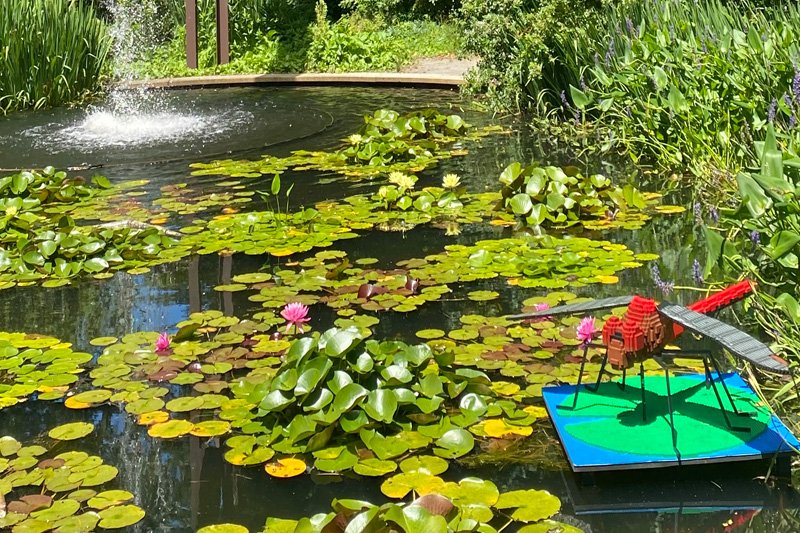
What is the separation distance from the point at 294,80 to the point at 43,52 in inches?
131

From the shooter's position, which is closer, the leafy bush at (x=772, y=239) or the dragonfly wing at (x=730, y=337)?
the dragonfly wing at (x=730, y=337)

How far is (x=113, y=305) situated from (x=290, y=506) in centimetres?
201

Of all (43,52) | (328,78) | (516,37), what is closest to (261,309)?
(516,37)

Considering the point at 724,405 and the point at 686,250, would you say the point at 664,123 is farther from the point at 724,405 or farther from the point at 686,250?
the point at 724,405

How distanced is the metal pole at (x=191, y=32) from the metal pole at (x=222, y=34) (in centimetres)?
32

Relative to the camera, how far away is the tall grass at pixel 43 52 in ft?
33.7

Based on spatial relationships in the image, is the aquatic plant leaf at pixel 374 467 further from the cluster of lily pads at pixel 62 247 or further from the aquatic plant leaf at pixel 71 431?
the cluster of lily pads at pixel 62 247

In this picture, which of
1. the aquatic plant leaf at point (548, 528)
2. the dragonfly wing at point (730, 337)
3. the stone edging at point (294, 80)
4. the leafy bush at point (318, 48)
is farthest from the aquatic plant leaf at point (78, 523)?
the leafy bush at point (318, 48)

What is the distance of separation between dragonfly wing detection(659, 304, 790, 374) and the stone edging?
989cm

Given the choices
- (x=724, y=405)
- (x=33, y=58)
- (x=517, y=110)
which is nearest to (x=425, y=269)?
(x=724, y=405)

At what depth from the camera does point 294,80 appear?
13.0m

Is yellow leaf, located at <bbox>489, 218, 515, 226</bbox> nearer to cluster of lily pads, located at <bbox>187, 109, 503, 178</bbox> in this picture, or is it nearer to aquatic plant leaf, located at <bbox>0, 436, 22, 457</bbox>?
cluster of lily pads, located at <bbox>187, 109, 503, 178</bbox>

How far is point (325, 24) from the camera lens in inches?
564

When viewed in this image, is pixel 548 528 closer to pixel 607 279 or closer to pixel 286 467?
pixel 286 467
